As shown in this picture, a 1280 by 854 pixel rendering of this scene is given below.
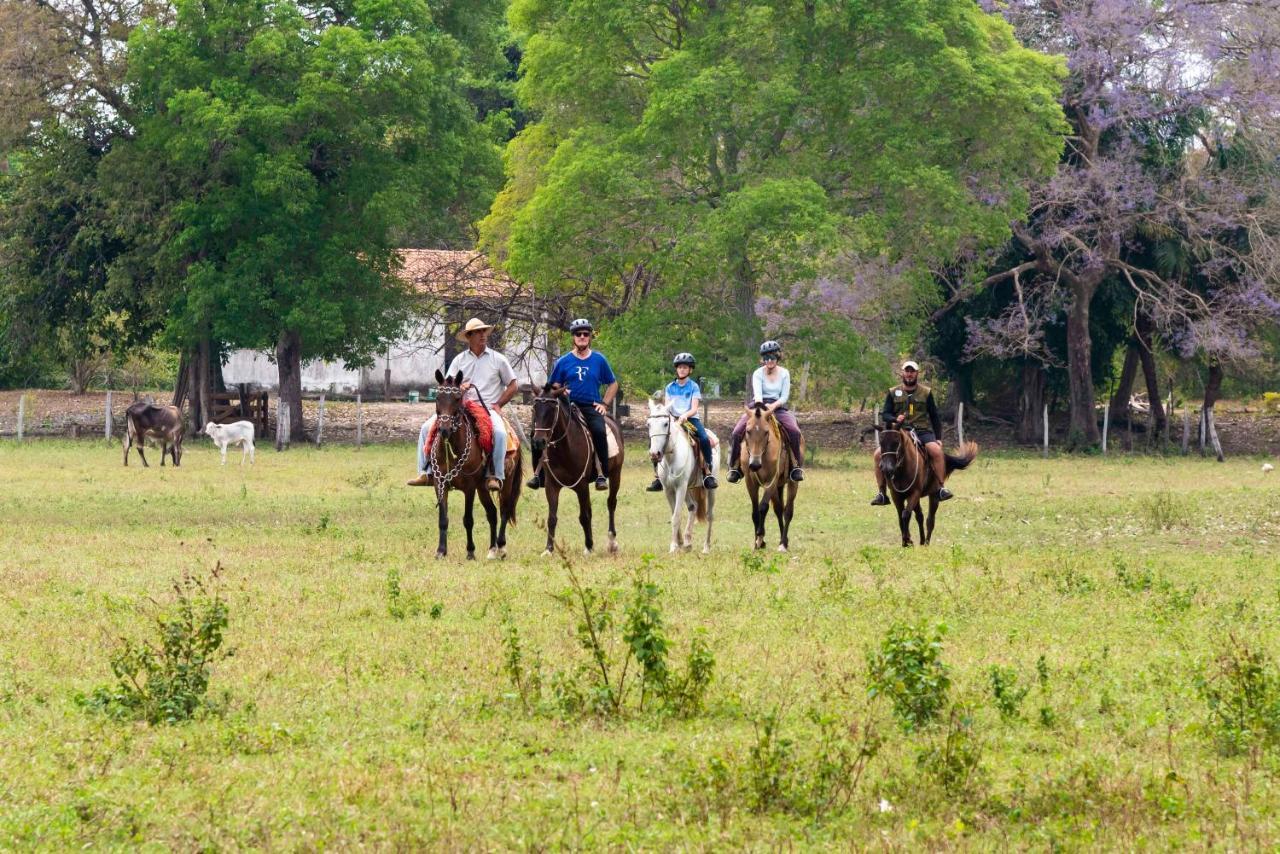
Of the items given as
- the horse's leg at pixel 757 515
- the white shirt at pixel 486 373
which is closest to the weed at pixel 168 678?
the white shirt at pixel 486 373

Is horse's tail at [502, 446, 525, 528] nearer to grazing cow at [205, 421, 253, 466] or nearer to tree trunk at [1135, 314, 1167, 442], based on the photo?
grazing cow at [205, 421, 253, 466]

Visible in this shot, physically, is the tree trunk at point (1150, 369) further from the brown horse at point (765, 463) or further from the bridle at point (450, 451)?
the bridle at point (450, 451)

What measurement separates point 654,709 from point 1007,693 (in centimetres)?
181

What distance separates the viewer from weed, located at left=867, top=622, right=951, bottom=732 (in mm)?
8164

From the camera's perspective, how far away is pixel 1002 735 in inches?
319

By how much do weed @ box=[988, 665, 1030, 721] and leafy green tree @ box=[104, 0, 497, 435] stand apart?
3347 cm

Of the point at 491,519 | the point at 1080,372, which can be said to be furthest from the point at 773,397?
the point at 1080,372

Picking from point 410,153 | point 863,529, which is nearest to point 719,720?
point 863,529

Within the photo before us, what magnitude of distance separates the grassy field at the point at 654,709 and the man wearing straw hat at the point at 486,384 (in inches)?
38.8

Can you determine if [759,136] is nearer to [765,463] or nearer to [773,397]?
[773,397]

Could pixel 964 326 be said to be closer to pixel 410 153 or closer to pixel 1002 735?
pixel 410 153

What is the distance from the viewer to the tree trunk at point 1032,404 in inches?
1845

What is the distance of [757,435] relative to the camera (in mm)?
17703

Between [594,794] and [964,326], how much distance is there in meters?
40.7
